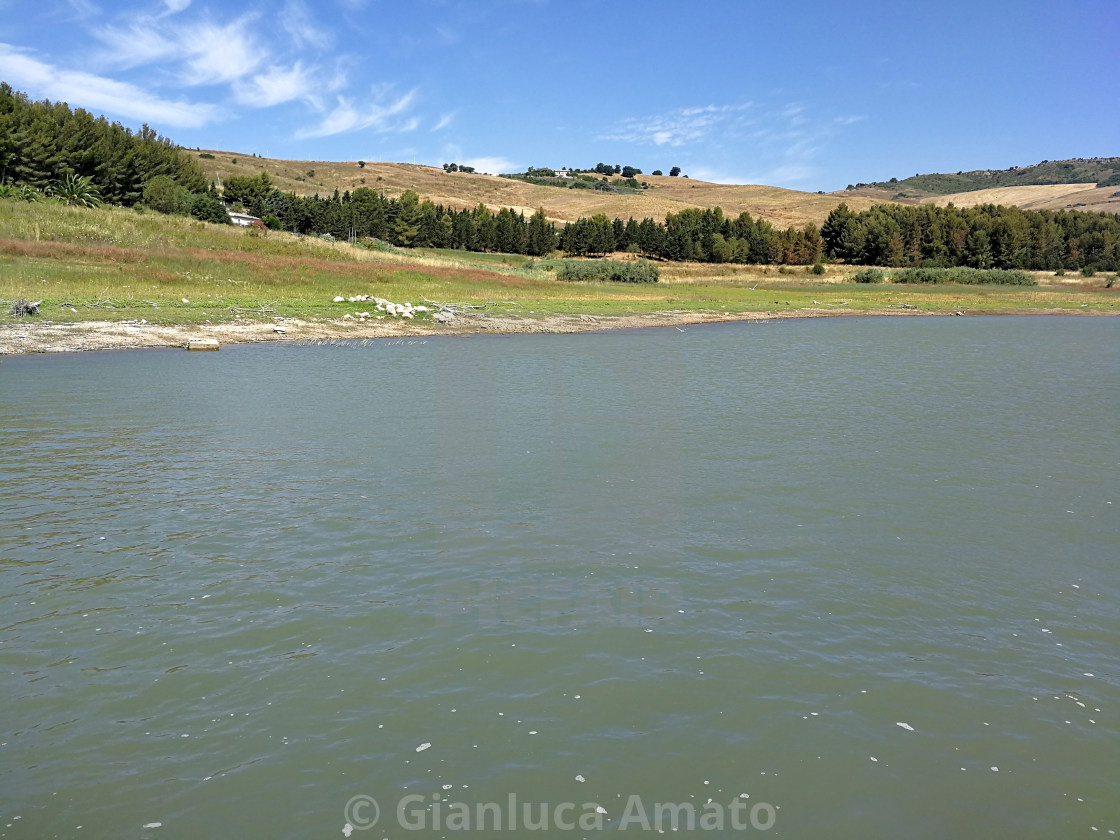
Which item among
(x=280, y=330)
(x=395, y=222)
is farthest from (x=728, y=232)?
(x=280, y=330)

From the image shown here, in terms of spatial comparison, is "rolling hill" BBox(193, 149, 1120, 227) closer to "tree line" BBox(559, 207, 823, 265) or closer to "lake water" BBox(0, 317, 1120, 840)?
"tree line" BBox(559, 207, 823, 265)

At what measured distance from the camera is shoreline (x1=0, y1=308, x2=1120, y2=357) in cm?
2512

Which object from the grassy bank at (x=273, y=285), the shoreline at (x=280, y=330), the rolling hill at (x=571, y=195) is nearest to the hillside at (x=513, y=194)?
the rolling hill at (x=571, y=195)

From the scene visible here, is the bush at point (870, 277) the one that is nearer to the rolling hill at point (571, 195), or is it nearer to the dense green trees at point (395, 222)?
the dense green trees at point (395, 222)

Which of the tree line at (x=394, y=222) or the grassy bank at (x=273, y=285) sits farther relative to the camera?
the tree line at (x=394, y=222)

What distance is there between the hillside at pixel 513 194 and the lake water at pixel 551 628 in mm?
140494

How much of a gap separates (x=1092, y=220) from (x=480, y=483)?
118 meters

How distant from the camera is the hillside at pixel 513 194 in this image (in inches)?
6102

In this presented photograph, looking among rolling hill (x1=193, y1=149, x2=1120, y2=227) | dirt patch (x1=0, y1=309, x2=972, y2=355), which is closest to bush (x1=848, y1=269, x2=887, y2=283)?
dirt patch (x1=0, y1=309, x2=972, y2=355)

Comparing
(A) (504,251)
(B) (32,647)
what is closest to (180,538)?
(B) (32,647)

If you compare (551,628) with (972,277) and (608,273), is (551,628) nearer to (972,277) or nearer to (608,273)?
(608,273)

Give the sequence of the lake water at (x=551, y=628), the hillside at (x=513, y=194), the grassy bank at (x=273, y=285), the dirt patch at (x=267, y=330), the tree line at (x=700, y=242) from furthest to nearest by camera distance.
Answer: the hillside at (x=513, y=194) → the tree line at (x=700, y=242) → the grassy bank at (x=273, y=285) → the dirt patch at (x=267, y=330) → the lake water at (x=551, y=628)

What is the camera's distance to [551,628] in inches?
282

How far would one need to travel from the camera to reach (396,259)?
5875 centimetres
